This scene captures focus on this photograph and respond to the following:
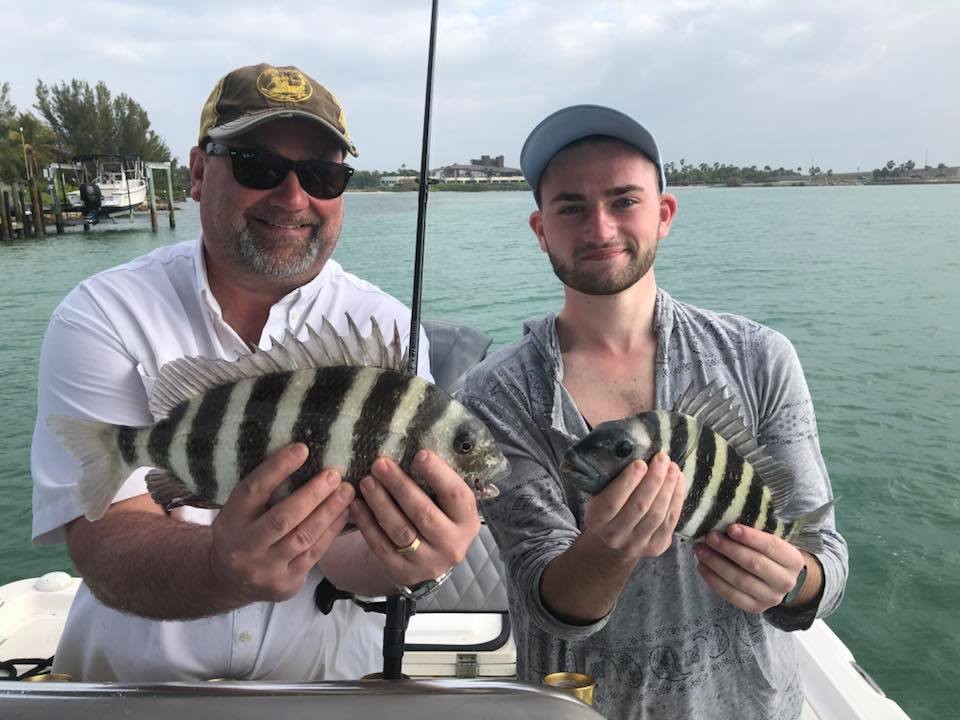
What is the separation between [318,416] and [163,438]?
1.33 feet

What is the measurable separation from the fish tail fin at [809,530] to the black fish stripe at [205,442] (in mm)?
1554

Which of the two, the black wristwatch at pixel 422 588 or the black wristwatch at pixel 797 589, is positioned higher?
the black wristwatch at pixel 422 588

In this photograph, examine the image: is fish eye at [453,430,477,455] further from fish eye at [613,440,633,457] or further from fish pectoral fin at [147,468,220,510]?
A: fish pectoral fin at [147,468,220,510]

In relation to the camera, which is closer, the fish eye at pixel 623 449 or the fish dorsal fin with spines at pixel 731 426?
A: the fish eye at pixel 623 449

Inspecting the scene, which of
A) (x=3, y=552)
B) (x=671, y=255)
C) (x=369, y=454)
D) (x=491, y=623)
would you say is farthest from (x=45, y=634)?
(x=671, y=255)

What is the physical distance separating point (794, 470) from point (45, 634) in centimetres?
362

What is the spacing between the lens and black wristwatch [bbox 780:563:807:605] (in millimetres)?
1892

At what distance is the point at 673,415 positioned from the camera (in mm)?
1778

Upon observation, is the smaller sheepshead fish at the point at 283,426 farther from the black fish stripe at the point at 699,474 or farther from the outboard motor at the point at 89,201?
the outboard motor at the point at 89,201

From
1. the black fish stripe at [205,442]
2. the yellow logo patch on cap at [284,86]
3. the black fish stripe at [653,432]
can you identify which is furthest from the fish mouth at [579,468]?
the yellow logo patch on cap at [284,86]

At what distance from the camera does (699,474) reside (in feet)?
5.86

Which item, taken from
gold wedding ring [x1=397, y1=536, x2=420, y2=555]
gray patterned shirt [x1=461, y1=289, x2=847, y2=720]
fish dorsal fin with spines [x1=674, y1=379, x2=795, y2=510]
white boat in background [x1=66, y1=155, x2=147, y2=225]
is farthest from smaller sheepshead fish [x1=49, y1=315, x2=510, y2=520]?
white boat in background [x1=66, y1=155, x2=147, y2=225]

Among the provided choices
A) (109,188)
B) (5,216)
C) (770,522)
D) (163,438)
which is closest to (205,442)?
(163,438)

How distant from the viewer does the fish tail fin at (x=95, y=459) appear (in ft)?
5.43
